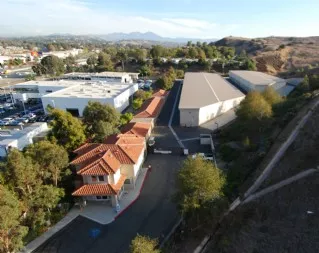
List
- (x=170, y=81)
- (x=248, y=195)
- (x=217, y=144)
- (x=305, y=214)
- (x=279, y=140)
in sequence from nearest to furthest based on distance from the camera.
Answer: (x=305, y=214) → (x=248, y=195) → (x=279, y=140) → (x=217, y=144) → (x=170, y=81)

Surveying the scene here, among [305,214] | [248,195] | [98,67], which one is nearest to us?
[305,214]

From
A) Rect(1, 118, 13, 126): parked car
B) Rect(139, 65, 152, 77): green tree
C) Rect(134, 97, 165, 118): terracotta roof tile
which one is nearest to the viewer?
Rect(134, 97, 165, 118): terracotta roof tile

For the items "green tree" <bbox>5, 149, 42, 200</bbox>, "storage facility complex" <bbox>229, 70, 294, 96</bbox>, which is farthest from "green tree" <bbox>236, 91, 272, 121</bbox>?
"green tree" <bbox>5, 149, 42, 200</bbox>

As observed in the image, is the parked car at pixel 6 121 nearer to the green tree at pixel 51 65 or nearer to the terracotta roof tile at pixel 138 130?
the terracotta roof tile at pixel 138 130

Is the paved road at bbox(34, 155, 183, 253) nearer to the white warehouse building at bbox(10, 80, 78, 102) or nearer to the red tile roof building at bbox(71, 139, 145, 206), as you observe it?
the red tile roof building at bbox(71, 139, 145, 206)

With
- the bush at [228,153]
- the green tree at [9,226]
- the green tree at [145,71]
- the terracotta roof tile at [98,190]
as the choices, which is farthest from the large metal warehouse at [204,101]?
the green tree at [145,71]

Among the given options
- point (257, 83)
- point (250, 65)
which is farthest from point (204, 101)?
point (250, 65)

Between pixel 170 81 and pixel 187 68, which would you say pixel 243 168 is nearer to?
pixel 170 81

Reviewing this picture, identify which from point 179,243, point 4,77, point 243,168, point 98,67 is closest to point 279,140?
point 243,168
